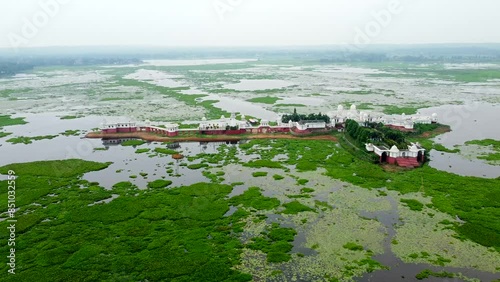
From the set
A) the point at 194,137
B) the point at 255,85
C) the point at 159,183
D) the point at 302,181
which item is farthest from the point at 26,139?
the point at 255,85

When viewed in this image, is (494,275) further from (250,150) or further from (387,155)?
(250,150)

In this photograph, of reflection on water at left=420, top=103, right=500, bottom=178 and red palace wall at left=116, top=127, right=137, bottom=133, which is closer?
reflection on water at left=420, top=103, right=500, bottom=178

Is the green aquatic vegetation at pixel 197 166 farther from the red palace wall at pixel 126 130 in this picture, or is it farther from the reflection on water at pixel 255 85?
the reflection on water at pixel 255 85

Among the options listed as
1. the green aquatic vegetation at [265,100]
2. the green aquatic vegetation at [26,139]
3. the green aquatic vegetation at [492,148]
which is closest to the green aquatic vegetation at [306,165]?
the green aquatic vegetation at [492,148]

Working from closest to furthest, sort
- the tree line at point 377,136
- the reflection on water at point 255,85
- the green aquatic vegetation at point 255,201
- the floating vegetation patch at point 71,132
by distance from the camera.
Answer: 1. the green aquatic vegetation at point 255,201
2. the tree line at point 377,136
3. the floating vegetation patch at point 71,132
4. the reflection on water at point 255,85

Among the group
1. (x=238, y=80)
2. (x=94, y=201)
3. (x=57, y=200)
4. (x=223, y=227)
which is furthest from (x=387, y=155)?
(x=238, y=80)

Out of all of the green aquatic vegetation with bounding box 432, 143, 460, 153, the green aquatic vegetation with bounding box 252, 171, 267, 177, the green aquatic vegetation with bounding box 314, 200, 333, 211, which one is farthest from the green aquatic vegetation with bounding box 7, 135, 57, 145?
the green aquatic vegetation with bounding box 432, 143, 460, 153

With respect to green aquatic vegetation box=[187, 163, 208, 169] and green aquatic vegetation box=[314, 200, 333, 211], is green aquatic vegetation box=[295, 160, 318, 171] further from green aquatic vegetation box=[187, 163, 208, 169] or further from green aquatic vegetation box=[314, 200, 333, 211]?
green aquatic vegetation box=[187, 163, 208, 169]
